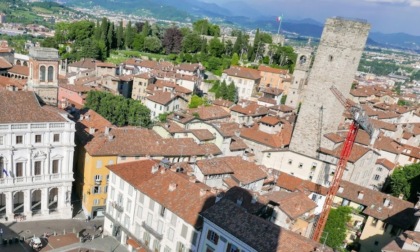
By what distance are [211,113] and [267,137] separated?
1941 cm

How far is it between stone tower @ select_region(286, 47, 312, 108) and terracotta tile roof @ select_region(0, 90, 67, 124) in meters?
73.4

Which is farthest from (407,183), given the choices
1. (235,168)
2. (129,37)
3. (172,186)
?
(129,37)

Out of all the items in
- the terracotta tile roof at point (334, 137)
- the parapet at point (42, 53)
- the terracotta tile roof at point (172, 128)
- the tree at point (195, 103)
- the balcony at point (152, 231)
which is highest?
the parapet at point (42, 53)

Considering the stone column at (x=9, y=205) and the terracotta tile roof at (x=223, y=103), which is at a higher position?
the terracotta tile roof at (x=223, y=103)

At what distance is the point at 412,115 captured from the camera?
118 m

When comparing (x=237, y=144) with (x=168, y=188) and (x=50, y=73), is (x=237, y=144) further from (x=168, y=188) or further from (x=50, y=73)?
(x=50, y=73)

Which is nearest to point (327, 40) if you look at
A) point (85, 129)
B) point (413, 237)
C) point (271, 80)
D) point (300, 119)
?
point (300, 119)

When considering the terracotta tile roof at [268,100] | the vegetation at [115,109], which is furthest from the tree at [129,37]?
the vegetation at [115,109]

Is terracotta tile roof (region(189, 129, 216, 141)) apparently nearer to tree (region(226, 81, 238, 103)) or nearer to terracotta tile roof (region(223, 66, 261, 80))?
tree (region(226, 81, 238, 103))

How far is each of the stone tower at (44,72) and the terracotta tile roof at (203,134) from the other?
2427cm

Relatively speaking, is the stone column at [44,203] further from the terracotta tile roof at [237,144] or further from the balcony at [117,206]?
the terracotta tile roof at [237,144]

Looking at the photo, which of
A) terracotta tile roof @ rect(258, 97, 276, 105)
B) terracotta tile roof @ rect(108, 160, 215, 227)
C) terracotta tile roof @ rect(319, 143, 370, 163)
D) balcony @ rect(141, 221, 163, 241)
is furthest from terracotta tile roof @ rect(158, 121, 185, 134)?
terracotta tile roof @ rect(258, 97, 276, 105)

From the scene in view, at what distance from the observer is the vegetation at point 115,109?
3078 inches

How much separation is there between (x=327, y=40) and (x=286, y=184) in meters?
24.5
